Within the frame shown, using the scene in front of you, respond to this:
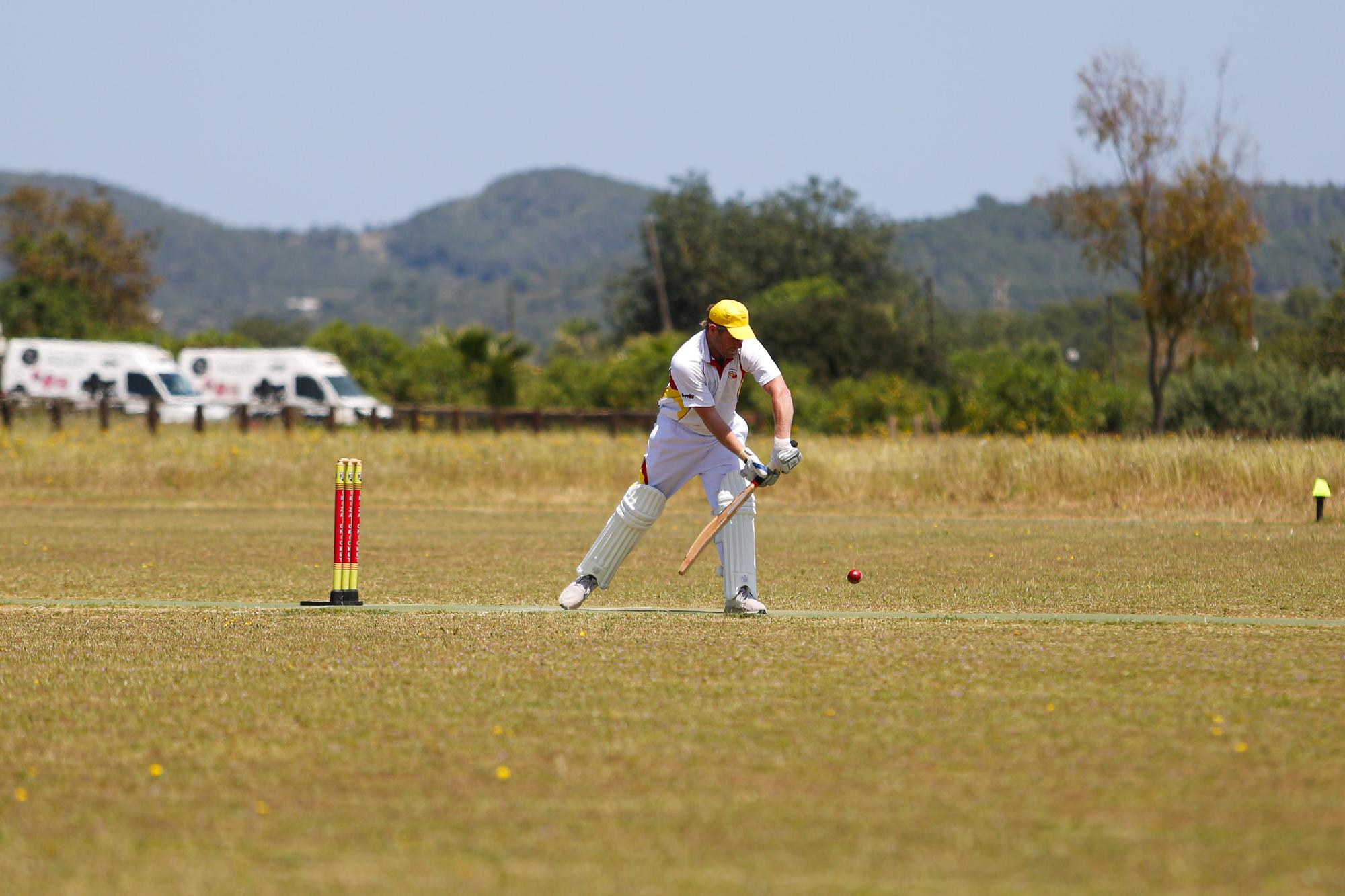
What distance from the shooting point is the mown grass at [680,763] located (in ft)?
15.8

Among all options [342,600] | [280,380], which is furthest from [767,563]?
[280,380]

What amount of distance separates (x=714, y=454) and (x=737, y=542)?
0.66 metres

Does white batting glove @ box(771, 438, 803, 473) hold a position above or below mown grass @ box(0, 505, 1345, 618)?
above

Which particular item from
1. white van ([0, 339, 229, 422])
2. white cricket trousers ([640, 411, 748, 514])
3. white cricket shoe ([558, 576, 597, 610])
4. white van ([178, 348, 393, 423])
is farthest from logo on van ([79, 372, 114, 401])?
white cricket trousers ([640, 411, 748, 514])

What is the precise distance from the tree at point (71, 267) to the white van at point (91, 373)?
31.0 metres

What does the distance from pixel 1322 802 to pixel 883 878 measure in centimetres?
176

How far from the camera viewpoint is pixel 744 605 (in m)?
10.9

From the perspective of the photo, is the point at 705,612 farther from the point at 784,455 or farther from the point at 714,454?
the point at 784,455

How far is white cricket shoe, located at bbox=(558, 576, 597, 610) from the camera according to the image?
36.8ft

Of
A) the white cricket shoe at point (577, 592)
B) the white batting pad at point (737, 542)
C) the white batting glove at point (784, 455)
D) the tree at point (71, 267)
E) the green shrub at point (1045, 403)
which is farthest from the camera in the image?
the tree at point (71, 267)

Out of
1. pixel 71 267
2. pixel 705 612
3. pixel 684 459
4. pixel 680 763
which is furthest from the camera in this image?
pixel 71 267

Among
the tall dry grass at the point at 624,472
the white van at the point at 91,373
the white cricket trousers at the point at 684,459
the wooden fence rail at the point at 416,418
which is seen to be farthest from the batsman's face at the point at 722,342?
the white van at the point at 91,373

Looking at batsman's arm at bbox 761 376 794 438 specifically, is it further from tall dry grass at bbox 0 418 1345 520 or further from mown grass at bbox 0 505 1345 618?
tall dry grass at bbox 0 418 1345 520

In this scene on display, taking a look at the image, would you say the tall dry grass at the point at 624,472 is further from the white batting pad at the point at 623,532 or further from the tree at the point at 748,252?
the tree at the point at 748,252
